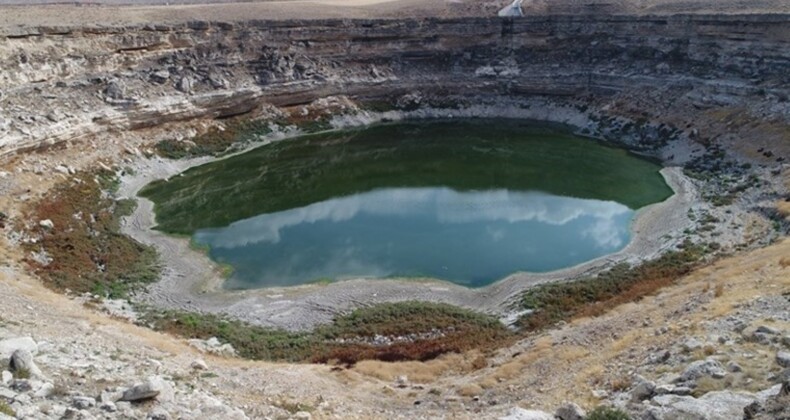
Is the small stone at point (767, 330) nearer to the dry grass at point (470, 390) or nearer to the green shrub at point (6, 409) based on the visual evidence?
the dry grass at point (470, 390)

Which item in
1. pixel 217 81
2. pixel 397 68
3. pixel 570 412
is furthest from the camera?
pixel 397 68

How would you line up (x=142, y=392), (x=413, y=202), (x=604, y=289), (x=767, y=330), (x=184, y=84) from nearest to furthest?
1. (x=142, y=392)
2. (x=767, y=330)
3. (x=604, y=289)
4. (x=413, y=202)
5. (x=184, y=84)

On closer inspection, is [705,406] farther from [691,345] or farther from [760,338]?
[760,338]

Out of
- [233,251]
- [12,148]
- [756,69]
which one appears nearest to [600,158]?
[756,69]

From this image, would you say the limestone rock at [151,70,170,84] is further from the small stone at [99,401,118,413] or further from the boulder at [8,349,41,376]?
the small stone at [99,401,118,413]

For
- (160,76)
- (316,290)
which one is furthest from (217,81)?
(316,290)

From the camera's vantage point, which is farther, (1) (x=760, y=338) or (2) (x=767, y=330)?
(2) (x=767, y=330)

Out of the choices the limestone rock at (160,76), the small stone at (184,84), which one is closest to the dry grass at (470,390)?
the small stone at (184,84)

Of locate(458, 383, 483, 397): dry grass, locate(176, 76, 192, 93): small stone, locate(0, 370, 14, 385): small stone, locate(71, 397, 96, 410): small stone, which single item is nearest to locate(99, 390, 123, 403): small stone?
locate(71, 397, 96, 410): small stone
